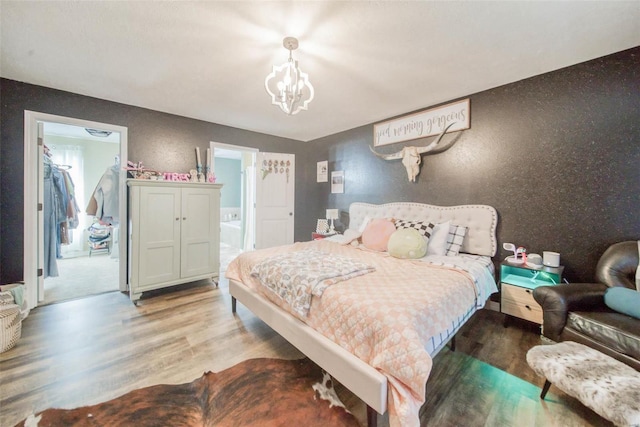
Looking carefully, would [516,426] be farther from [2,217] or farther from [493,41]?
[2,217]

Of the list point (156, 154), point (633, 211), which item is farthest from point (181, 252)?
point (633, 211)

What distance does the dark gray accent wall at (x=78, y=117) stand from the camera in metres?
2.56

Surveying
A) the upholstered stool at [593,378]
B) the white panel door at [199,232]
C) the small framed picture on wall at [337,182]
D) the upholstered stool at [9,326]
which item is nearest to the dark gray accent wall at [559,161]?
the upholstered stool at [593,378]

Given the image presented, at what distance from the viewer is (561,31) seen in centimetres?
180

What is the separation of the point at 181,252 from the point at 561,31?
14.1 feet

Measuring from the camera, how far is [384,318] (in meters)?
1.27

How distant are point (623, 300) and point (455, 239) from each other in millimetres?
1254

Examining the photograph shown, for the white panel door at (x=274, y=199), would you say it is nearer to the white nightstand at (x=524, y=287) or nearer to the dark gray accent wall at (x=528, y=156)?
the dark gray accent wall at (x=528, y=156)

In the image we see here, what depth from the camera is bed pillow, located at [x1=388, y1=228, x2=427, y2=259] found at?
244 cm

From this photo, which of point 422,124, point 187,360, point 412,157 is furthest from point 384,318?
point 422,124

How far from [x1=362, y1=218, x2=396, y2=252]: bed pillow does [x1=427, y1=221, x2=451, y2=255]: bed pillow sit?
0.42 meters

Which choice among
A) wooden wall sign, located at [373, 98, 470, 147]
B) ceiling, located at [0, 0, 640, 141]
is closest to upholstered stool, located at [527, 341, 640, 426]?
ceiling, located at [0, 0, 640, 141]

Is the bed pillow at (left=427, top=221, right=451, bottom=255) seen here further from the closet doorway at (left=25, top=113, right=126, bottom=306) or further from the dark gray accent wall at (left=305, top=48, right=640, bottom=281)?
the closet doorway at (left=25, top=113, right=126, bottom=306)

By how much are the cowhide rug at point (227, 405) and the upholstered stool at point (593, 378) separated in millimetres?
1143
